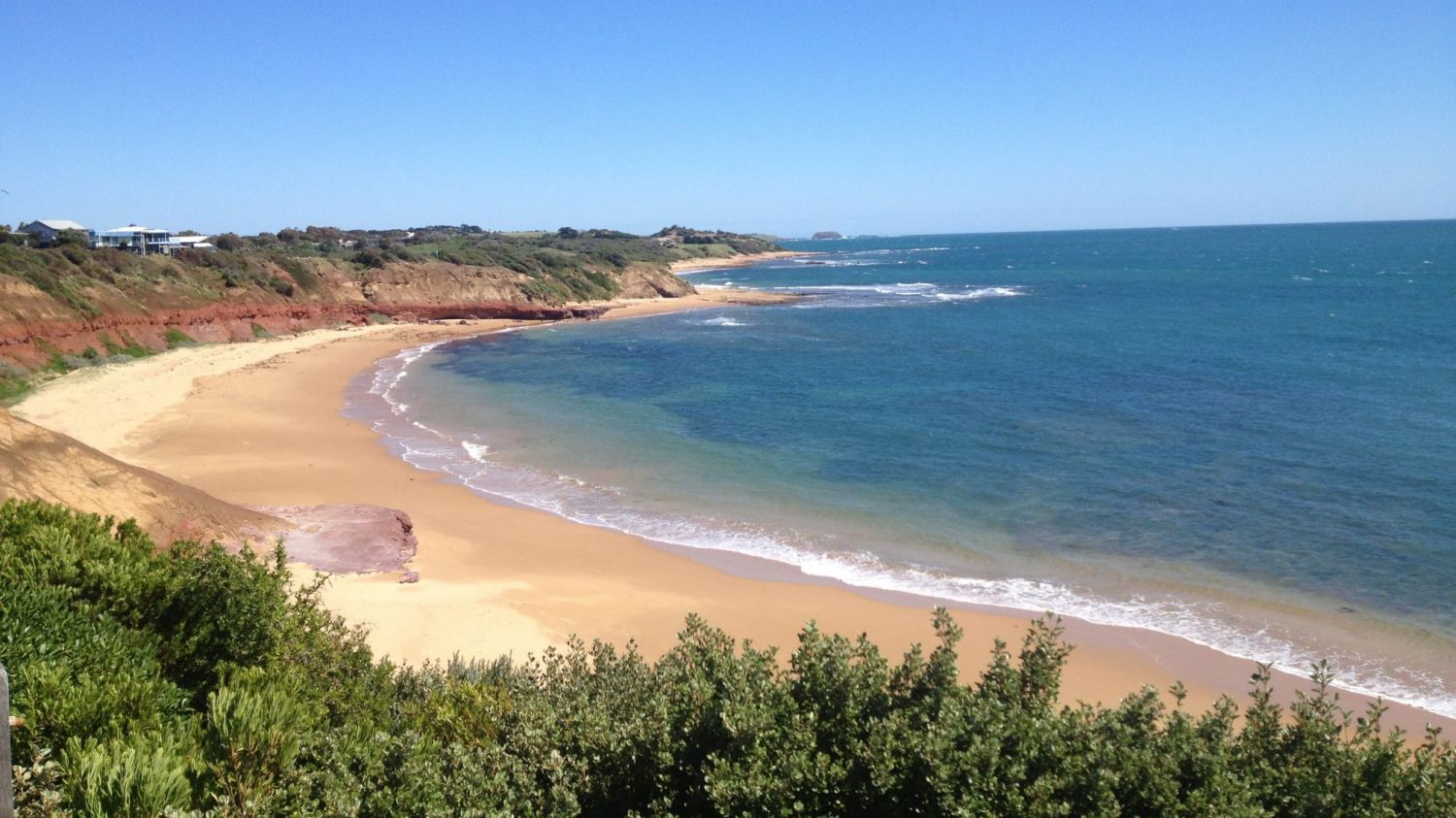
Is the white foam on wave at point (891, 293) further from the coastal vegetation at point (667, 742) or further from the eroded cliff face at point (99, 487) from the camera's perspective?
the coastal vegetation at point (667, 742)

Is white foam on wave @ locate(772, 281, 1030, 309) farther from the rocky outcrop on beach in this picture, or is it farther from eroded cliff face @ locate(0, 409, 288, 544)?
eroded cliff face @ locate(0, 409, 288, 544)

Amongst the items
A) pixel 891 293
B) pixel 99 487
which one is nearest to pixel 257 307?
pixel 99 487

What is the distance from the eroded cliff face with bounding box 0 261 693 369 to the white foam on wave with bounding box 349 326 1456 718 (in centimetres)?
2195

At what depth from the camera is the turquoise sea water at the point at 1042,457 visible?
1706 cm

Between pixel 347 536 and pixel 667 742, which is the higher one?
pixel 667 742

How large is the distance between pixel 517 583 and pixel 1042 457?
1550 centimetres

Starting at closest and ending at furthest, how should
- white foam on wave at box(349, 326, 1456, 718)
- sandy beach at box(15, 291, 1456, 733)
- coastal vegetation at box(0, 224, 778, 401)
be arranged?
1. white foam on wave at box(349, 326, 1456, 718)
2. sandy beach at box(15, 291, 1456, 733)
3. coastal vegetation at box(0, 224, 778, 401)

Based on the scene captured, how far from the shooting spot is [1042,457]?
1033 inches

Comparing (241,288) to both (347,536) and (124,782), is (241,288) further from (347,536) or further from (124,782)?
(124,782)

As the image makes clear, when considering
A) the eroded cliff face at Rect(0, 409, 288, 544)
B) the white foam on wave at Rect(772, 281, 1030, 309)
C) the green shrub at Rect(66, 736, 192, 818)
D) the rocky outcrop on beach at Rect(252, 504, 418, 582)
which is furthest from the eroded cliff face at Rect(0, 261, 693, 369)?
the green shrub at Rect(66, 736, 192, 818)

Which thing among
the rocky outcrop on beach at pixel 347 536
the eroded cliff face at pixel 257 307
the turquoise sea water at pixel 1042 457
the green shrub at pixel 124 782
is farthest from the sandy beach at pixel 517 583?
the eroded cliff face at pixel 257 307

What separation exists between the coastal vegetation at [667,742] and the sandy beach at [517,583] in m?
5.58

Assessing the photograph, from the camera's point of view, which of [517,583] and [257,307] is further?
[257,307]

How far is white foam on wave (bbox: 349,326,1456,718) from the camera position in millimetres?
14180
